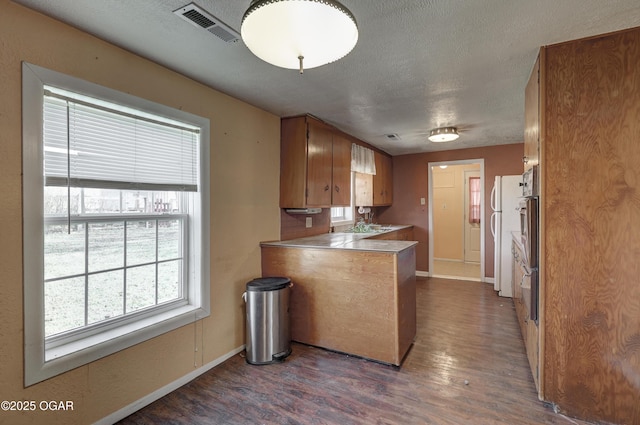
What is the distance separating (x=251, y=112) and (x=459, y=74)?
1828 millimetres

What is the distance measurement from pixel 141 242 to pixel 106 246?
23cm

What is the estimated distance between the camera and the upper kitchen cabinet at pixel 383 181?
527 centimetres

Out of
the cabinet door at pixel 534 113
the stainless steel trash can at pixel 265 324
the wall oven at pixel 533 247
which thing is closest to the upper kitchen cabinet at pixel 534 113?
the cabinet door at pixel 534 113

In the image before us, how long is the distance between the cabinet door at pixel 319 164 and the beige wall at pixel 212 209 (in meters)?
0.37

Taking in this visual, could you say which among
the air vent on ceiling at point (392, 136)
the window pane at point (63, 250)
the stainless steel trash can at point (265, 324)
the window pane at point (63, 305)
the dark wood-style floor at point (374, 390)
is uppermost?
the air vent on ceiling at point (392, 136)

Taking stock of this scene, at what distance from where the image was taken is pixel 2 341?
1.48 meters

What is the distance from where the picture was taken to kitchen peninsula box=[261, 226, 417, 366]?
8.33 ft

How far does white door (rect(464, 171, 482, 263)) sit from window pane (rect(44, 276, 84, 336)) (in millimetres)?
6820

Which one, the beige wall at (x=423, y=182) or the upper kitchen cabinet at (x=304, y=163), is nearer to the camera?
the upper kitchen cabinet at (x=304, y=163)

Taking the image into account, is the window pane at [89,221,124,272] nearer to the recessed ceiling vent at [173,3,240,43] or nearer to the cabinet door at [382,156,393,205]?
the recessed ceiling vent at [173,3,240,43]

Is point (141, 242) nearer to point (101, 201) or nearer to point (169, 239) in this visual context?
point (169, 239)

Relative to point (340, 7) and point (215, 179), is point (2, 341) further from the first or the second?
point (340, 7)

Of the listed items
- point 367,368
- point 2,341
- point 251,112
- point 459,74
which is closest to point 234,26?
point 251,112

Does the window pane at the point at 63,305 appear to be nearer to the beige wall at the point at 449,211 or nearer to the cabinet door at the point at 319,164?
the cabinet door at the point at 319,164
